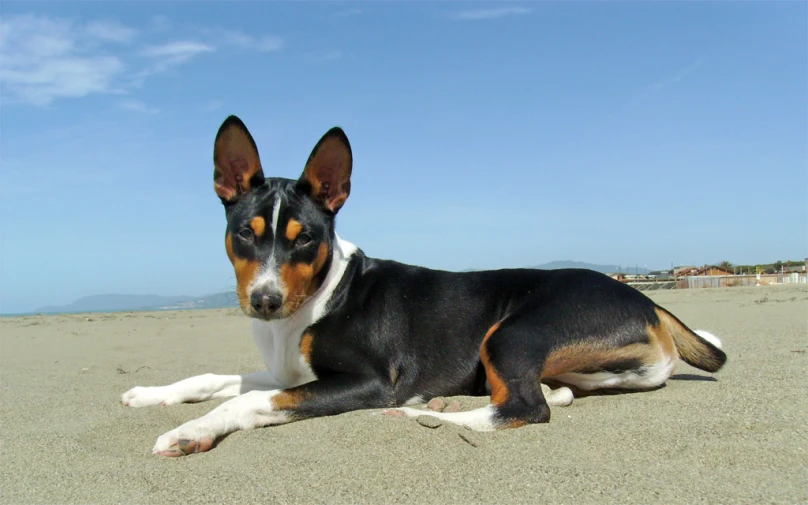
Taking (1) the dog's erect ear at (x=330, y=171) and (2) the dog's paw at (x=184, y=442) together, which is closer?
(2) the dog's paw at (x=184, y=442)

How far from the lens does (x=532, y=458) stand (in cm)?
296

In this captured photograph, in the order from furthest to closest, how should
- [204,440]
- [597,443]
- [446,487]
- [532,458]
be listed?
[204,440]
[597,443]
[532,458]
[446,487]

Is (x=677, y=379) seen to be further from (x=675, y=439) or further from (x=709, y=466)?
(x=709, y=466)

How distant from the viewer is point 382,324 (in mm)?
4898

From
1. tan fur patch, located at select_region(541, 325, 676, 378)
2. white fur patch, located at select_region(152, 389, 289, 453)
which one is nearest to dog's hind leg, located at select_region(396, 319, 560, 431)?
tan fur patch, located at select_region(541, 325, 676, 378)

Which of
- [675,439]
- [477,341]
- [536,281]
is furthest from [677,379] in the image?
[675,439]

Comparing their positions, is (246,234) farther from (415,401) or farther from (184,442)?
(415,401)

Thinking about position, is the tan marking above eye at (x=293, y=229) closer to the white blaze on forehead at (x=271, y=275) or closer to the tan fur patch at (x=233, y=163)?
the white blaze on forehead at (x=271, y=275)

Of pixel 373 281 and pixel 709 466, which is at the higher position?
pixel 373 281

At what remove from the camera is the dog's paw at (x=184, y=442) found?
3.44 m

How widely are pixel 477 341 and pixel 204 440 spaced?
87.8 inches

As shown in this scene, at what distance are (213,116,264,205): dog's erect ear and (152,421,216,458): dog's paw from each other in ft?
6.54

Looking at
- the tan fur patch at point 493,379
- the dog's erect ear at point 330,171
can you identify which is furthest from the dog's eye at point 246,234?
the tan fur patch at point 493,379

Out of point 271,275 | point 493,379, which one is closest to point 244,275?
point 271,275
